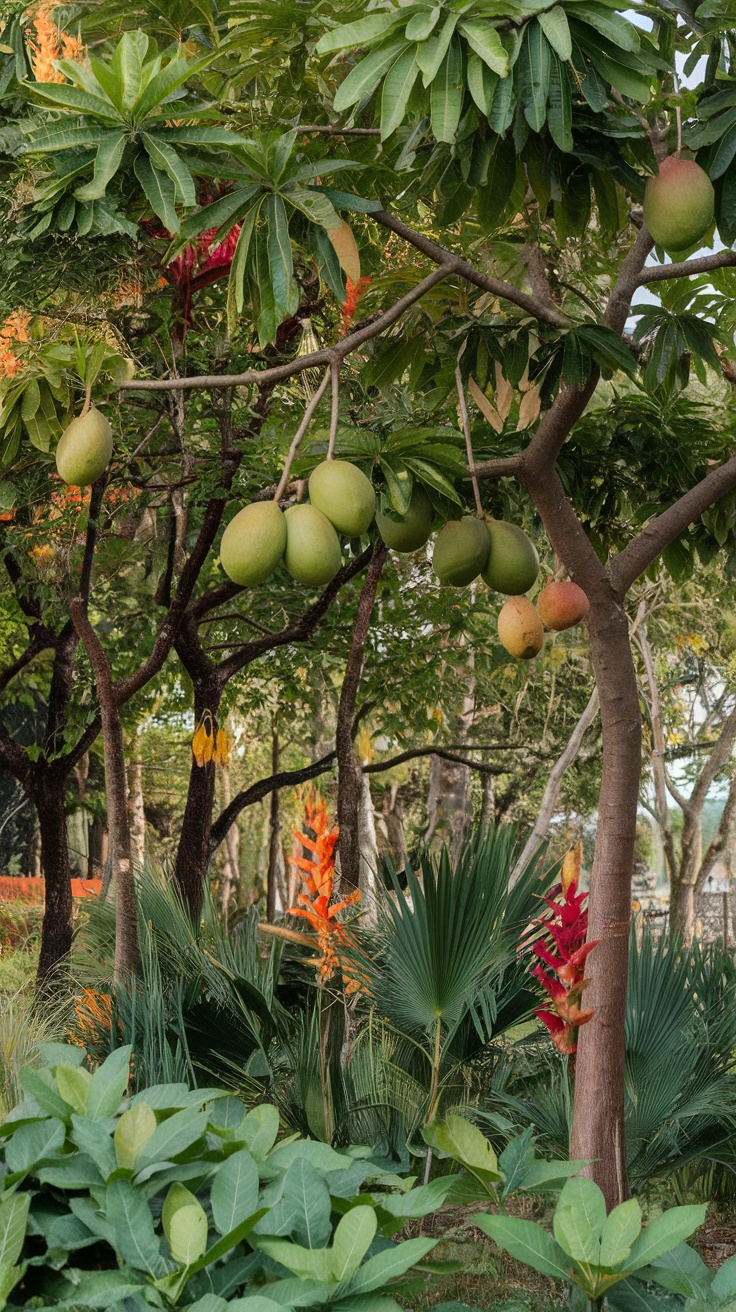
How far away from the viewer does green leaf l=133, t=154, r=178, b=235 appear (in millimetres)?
2254

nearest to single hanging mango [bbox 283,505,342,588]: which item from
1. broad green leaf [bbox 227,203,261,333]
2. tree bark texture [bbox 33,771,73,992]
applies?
broad green leaf [bbox 227,203,261,333]

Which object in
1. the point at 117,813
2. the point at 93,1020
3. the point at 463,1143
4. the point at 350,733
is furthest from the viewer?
the point at 350,733

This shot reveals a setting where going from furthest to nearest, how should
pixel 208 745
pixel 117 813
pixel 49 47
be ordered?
pixel 208 745 < pixel 117 813 < pixel 49 47

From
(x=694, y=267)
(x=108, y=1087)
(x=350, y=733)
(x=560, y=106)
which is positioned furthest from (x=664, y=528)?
(x=350, y=733)

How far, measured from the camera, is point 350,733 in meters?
6.76

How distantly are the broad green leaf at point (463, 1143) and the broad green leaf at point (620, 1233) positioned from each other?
0.78ft

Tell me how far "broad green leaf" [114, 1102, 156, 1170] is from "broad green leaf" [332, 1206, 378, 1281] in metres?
0.31

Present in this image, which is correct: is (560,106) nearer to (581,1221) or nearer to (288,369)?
(288,369)

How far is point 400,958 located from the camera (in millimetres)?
3723

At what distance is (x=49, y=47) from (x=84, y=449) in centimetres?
210

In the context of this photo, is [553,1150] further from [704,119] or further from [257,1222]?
[704,119]

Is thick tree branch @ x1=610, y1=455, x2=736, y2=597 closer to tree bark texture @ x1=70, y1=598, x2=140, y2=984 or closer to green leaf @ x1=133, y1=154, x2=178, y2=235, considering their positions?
green leaf @ x1=133, y1=154, x2=178, y2=235

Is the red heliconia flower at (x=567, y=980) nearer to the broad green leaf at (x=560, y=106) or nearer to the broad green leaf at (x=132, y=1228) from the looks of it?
the broad green leaf at (x=132, y=1228)

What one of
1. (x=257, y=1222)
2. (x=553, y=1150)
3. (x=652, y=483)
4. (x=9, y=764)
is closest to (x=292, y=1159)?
(x=257, y=1222)
